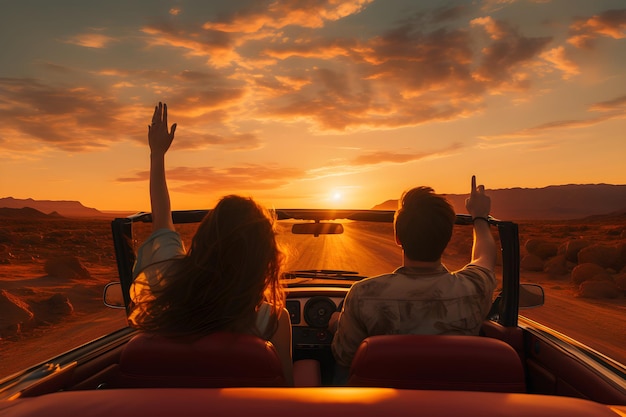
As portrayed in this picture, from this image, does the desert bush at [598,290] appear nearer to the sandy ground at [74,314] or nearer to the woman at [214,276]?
the sandy ground at [74,314]

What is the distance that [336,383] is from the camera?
437 centimetres

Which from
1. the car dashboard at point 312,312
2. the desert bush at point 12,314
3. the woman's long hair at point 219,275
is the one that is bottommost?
the desert bush at point 12,314

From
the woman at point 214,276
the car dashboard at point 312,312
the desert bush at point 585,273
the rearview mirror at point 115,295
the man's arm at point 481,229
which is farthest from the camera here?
the desert bush at point 585,273

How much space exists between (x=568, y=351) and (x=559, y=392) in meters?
0.26

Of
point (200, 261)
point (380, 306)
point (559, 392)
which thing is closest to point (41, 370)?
point (200, 261)

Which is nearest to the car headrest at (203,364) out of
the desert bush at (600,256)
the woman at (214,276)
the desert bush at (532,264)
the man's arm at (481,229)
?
the woman at (214,276)

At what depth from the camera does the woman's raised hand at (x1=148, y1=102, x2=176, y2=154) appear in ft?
11.2

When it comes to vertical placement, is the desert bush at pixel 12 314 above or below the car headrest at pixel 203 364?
below

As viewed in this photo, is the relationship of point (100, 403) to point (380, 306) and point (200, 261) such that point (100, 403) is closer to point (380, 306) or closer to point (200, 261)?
point (200, 261)

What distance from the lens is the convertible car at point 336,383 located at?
4.59 ft

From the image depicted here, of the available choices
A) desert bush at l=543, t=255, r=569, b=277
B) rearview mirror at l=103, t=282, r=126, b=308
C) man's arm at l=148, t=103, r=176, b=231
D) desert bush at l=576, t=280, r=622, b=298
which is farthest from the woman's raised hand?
desert bush at l=543, t=255, r=569, b=277

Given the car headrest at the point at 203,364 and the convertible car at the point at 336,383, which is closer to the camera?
the convertible car at the point at 336,383

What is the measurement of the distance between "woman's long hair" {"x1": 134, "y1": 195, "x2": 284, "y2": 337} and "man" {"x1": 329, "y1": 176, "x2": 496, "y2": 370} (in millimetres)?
679

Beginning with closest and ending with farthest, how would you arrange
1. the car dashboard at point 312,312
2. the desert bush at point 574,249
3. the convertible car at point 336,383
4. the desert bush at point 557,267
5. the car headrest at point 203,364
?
the convertible car at point 336,383 → the car headrest at point 203,364 → the car dashboard at point 312,312 → the desert bush at point 557,267 → the desert bush at point 574,249
